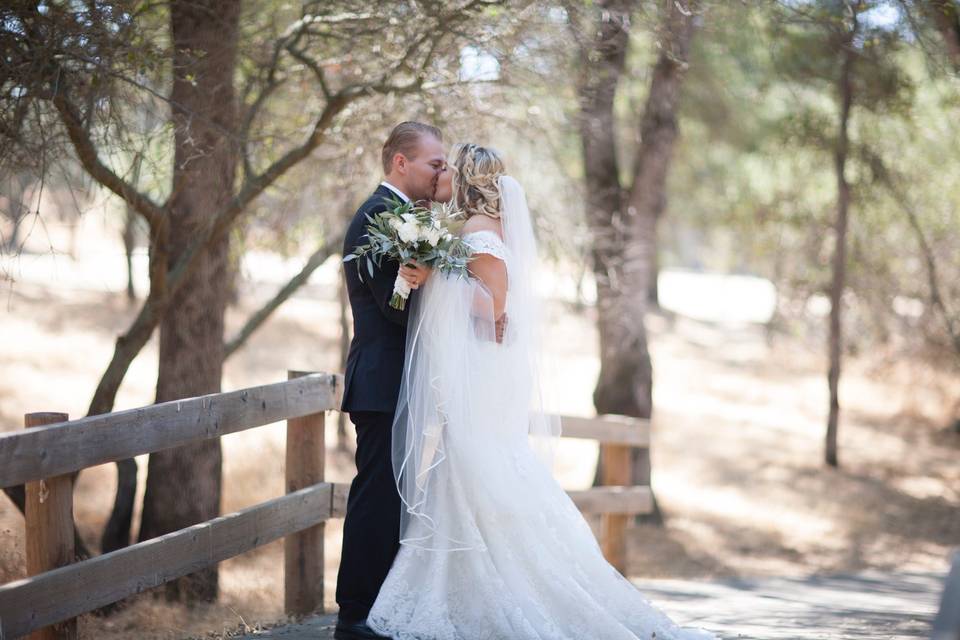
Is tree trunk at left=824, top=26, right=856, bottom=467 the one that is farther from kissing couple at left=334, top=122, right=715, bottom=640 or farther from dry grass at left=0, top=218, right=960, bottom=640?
kissing couple at left=334, top=122, right=715, bottom=640

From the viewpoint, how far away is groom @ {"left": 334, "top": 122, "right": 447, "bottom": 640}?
4.20 metres

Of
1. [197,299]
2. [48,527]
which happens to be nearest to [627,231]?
[197,299]

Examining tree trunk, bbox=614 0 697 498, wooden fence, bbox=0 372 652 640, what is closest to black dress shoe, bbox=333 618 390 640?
wooden fence, bbox=0 372 652 640

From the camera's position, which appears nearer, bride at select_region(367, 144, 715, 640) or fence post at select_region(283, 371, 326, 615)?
bride at select_region(367, 144, 715, 640)

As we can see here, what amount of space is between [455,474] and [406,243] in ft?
3.28

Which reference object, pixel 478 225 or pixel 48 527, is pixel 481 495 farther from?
pixel 48 527

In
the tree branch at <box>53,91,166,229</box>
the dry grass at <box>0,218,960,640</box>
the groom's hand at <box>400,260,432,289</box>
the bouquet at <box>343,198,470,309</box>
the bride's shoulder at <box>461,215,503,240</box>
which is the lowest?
the dry grass at <box>0,218,960,640</box>

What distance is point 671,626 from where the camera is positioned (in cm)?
430

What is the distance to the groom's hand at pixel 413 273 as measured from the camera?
4.08 m

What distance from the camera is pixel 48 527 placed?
3.63m

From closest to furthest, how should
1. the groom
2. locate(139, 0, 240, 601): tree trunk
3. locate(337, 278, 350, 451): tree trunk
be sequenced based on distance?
the groom → locate(139, 0, 240, 601): tree trunk → locate(337, 278, 350, 451): tree trunk

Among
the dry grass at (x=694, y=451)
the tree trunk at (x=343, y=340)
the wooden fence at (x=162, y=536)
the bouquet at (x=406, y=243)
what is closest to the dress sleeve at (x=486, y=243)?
the bouquet at (x=406, y=243)

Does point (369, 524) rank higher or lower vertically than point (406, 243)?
lower

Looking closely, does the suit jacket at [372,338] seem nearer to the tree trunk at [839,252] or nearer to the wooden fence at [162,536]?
the wooden fence at [162,536]
